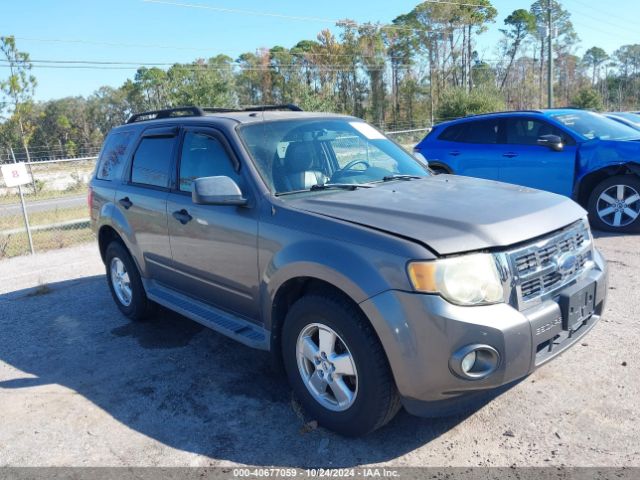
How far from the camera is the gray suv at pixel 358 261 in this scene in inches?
105

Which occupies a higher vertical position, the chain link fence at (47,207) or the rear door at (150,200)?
the rear door at (150,200)

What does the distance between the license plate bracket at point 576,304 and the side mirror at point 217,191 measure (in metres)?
2.03

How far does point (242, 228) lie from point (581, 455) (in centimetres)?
238

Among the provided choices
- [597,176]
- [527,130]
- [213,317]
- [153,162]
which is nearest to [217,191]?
[213,317]

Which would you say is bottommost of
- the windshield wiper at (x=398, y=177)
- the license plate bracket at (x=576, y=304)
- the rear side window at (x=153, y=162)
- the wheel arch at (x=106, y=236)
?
the license plate bracket at (x=576, y=304)

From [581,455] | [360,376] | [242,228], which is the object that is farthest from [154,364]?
[581,455]

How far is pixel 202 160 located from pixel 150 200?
Result: 2.58ft

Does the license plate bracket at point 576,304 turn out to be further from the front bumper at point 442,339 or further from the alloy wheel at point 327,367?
the alloy wheel at point 327,367

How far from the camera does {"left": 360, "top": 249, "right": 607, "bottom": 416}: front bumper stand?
8.52 ft

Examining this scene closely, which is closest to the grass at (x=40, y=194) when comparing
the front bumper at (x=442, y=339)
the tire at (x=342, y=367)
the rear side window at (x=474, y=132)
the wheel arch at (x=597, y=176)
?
the rear side window at (x=474, y=132)

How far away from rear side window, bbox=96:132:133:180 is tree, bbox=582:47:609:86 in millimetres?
83848

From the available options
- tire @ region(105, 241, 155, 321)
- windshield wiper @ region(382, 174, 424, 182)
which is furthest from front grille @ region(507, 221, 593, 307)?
tire @ region(105, 241, 155, 321)

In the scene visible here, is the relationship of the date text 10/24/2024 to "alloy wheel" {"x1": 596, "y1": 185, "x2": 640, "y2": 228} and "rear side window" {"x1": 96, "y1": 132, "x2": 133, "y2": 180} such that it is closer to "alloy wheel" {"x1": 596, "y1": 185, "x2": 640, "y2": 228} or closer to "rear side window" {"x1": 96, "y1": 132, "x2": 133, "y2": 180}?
"rear side window" {"x1": 96, "y1": 132, "x2": 133, "y2": 180}

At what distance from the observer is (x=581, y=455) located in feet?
9.34
